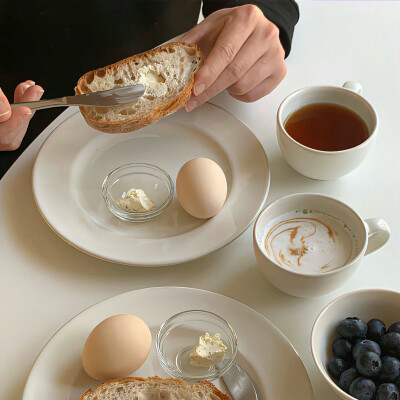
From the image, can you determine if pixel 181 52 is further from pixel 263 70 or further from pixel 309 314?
pixel 309 314

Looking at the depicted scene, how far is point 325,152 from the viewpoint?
41.1 inches

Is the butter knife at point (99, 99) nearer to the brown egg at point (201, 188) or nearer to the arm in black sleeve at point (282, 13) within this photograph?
the brown egg at point (201, 188)

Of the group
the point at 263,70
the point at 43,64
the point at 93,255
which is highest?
the point at 263,70

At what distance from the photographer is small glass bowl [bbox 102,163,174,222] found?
1.06 m

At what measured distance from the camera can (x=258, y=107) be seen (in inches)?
51.3

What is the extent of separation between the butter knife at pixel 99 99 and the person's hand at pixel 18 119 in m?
0.05

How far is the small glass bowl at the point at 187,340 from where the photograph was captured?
815mm

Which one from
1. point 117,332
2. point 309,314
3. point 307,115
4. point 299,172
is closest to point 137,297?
point 117,332

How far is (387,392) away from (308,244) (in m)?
0.29

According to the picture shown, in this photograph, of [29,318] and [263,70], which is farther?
[263,70]

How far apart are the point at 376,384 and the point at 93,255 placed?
1.65ft

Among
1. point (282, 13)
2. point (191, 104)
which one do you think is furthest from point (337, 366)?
point (282, 13)

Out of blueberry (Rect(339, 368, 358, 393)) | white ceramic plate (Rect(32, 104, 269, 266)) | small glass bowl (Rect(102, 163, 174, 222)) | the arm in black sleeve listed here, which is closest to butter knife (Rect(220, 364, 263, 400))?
blueberry (Rect(339, 368, 358, 393))

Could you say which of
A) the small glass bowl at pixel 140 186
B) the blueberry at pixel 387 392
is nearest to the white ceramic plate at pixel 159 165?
the small glass bowl at pixel 140 186
